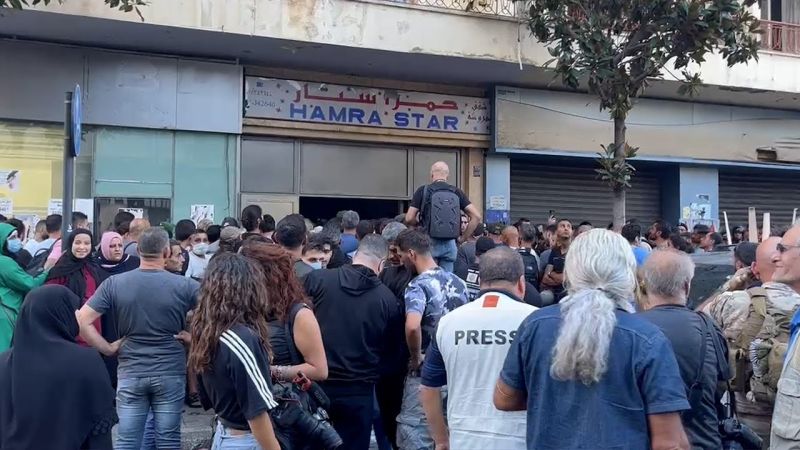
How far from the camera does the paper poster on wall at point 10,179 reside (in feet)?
39.9

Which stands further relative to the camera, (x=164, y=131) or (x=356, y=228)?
(x=164, y=131)

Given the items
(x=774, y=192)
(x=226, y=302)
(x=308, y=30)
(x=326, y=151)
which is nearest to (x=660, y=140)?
(x=774, y=192)

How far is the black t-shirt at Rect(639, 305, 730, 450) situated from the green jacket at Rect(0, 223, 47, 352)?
478 cm

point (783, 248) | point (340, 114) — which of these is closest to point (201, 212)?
point (340, 114)

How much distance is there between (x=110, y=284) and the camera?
5387mm

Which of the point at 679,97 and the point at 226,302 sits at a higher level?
the point at 679,97

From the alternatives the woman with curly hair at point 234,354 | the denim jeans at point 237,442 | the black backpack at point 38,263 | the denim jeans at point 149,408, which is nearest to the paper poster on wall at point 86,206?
the black backpack at point 38,263

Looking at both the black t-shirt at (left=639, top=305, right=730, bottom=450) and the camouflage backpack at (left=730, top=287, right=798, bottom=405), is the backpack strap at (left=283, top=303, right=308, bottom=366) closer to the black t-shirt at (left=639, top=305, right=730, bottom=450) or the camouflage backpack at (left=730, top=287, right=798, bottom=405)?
the black t-shirt at (left=639, top=305, right=730, bottom=450)

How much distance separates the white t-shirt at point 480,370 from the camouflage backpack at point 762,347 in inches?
48.5

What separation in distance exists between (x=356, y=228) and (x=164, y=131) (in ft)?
19.0

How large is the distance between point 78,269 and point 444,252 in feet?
9.84

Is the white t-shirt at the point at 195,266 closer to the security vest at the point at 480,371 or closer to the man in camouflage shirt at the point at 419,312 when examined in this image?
the man in camouflage shirt at the point at 419,312

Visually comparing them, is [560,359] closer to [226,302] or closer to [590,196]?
[226,302]

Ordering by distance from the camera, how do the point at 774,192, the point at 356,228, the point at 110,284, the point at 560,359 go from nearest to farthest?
the point at 560,359 < the point at 110,284 < the point at 356,228 < the point at 774,192
